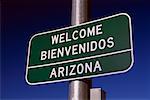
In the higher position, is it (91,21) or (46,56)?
(91,21)

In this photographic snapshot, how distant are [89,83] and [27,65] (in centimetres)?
44

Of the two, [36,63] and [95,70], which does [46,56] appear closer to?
[36,63]

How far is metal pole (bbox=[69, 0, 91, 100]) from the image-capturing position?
6.55ft

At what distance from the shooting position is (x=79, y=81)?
204 cm

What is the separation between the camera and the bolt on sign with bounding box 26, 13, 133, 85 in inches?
77.8

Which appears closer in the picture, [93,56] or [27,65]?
[93,56]

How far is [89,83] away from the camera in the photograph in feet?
6.75

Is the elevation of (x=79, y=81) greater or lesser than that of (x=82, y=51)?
lesser

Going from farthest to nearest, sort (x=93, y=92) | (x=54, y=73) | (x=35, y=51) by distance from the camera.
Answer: (x=35, y=51)
(x=54, y=73)
(x=93, y=92)

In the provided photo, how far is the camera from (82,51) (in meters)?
2.11

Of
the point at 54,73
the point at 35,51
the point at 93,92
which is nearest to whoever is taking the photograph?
the point at 93,92

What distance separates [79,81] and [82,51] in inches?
7.0

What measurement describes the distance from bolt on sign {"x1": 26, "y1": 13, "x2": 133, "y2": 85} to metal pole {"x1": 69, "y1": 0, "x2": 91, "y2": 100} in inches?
1.3

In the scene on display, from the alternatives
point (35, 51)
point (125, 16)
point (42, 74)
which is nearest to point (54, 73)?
point (42, 74)
